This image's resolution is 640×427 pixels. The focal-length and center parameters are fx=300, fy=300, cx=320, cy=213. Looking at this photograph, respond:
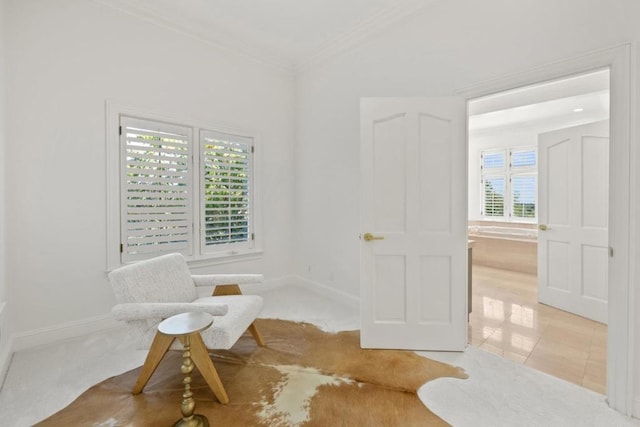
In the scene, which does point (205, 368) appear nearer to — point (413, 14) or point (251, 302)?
point (251, 302)

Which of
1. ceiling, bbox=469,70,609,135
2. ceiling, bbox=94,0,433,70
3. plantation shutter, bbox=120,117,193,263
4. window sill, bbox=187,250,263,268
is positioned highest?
ceiling, bbox=94,0,433,70

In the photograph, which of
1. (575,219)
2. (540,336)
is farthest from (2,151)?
(575,219)

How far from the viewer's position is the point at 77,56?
9.02 feet

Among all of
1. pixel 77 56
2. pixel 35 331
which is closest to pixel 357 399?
pixel 35 331

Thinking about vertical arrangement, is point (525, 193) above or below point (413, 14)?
below

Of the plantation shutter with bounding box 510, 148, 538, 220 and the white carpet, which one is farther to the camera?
the plantation shutter with bounding box 510, 148, 538, 220

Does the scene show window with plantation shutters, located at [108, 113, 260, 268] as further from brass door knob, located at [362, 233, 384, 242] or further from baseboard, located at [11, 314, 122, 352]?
brass door knob, located at [362, 233, 384, 242]

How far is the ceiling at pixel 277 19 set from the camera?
117 inches

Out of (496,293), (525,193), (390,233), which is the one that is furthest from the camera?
(525,193)

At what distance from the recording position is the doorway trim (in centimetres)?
176

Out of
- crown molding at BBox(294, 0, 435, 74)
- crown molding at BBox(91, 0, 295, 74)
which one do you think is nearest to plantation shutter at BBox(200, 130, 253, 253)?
crown molding at BBox(91, 0, 295, 74)

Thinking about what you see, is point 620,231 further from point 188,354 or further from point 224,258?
point 224,258

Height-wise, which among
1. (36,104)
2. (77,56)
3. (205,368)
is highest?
(77,56)

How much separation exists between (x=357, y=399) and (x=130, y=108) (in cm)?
329
